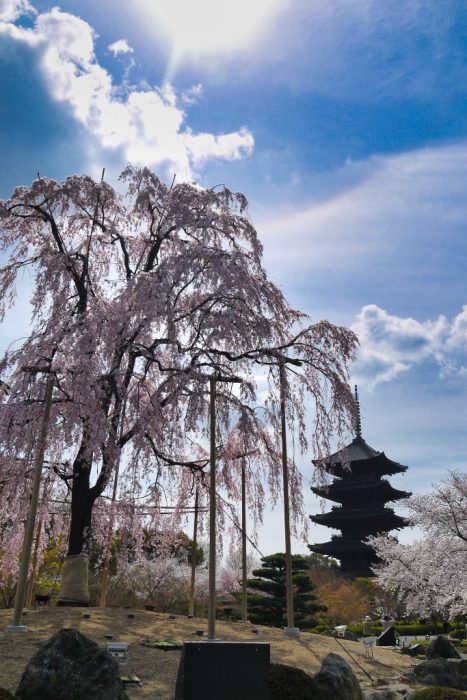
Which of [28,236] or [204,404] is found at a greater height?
[28,236]

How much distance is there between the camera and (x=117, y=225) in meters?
22.9

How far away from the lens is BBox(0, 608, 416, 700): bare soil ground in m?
11.6

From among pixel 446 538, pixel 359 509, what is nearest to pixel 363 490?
pixel 359 509

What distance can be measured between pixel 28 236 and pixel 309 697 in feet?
58.3

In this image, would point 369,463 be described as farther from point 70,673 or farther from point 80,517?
point 70,673

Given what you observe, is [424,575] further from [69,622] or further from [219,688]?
[219,688]

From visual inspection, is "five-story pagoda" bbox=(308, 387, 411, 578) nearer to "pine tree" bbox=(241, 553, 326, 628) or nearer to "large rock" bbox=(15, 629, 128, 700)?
"pine tree" bbox=(241, 553, 326, 628)

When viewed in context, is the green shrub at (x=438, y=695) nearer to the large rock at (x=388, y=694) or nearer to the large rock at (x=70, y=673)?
the large rock at (x=388, y=694)

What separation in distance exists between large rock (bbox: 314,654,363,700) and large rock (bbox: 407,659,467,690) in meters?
4.59

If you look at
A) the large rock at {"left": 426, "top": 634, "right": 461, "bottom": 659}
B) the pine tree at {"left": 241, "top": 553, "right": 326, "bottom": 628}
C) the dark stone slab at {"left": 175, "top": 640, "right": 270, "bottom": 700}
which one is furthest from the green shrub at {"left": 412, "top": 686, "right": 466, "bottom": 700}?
the pine tree at {"left": 241, "top": 553, "right": 326, "bottom": 628}

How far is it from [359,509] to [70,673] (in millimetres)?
52332

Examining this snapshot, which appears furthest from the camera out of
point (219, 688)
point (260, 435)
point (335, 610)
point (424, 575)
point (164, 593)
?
point (335, 610)

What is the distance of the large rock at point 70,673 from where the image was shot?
8.96 meters

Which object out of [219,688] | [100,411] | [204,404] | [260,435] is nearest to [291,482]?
[260,435]
